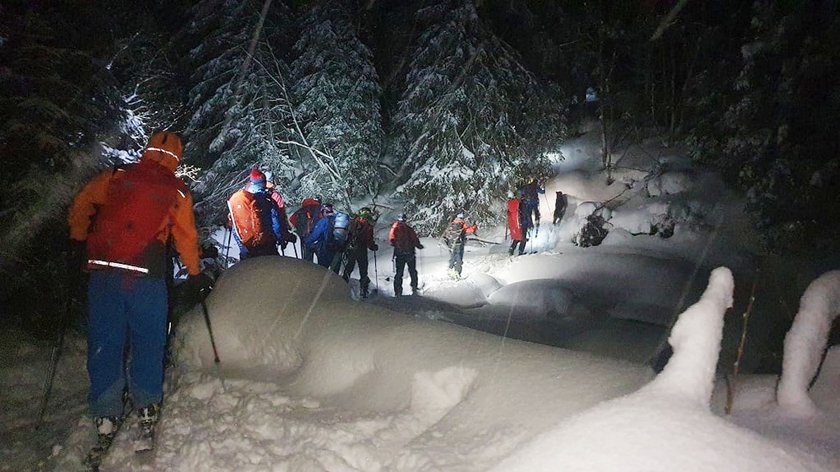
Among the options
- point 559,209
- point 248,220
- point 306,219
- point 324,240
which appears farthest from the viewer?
point 559,209

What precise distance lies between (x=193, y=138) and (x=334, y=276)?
16.9m

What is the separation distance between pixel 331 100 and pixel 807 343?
19.9 meters

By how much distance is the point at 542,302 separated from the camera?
33.4ft

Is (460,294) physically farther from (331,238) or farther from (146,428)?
(146,428)

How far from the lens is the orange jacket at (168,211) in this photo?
339 centimetres

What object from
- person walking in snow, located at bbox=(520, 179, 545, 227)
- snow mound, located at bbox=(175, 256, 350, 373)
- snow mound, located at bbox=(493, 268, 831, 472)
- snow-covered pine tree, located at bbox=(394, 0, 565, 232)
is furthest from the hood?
snow-covered pine tree, located at bbox=(394, 0, 565, 232)

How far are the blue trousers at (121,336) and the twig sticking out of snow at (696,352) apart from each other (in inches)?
120

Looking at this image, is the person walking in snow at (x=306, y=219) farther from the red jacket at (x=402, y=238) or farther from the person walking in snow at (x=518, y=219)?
the person walking in snow at (x=518, y=219)

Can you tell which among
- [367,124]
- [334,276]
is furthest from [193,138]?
[334,276]

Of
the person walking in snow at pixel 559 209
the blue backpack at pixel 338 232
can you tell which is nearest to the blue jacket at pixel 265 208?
the blue backpack at pixel 338 232

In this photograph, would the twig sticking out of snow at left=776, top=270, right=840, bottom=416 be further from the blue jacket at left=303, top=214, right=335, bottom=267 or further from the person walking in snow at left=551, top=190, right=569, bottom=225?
the person walking in snow at left=551, top=190, right=569, bottom=225

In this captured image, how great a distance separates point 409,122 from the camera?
18.9 m

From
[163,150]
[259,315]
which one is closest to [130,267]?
[163,150]

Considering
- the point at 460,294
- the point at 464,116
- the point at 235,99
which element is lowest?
the point at 460,294
